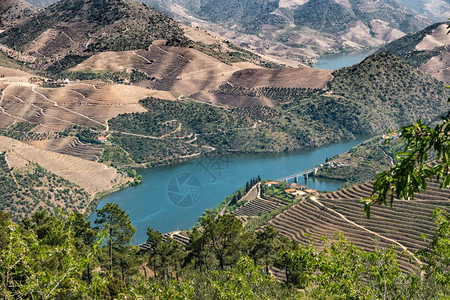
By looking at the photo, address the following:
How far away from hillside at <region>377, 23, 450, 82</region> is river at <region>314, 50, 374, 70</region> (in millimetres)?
15989

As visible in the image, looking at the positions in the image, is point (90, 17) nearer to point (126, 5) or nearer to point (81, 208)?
point (126, 5)

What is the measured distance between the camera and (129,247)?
26.4m

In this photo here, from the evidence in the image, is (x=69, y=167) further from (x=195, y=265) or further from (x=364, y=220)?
(x=195, y=265)

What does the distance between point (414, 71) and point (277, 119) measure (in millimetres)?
29616

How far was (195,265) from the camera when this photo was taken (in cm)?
2672

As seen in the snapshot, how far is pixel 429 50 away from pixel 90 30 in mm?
75072

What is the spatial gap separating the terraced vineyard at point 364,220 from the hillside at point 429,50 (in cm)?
6950

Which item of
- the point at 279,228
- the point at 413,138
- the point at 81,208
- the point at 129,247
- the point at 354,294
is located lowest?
the point at 81,208

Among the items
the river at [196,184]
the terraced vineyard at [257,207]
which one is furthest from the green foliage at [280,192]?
the river at [196,184]

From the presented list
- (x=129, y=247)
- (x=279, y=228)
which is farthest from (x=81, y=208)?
(x=129, y=247)

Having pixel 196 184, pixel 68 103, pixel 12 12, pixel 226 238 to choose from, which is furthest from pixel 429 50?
pixel 226 238

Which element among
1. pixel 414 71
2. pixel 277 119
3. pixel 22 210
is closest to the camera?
pixel 22 210

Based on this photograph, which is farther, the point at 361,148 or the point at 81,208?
the point at 361,148

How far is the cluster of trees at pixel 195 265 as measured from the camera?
880cm
